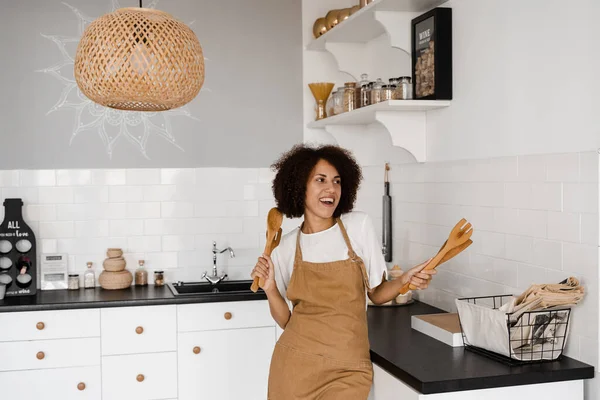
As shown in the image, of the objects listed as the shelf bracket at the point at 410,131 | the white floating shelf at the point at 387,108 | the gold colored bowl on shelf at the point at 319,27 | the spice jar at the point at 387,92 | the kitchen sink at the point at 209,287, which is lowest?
the kitchen sink at the point at 209,287

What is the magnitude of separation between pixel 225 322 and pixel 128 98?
62.5 inches

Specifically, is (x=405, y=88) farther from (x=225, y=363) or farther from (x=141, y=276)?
(x=141, y=276)

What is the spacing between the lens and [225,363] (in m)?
3.72

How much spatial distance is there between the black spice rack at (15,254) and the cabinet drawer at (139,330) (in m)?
0.55

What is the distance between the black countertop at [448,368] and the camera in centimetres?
211

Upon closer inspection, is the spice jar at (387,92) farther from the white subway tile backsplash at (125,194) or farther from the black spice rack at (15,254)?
the black spice rack at (15,254)

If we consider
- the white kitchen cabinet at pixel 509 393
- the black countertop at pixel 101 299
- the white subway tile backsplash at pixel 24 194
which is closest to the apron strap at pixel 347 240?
the white kitchen cabinet at pixel 509 393

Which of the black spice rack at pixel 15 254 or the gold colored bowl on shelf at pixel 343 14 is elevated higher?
the gold colored bowl on shelf at pixel 343 14

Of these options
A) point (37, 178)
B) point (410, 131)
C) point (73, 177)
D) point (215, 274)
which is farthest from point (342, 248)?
point (37, 178)

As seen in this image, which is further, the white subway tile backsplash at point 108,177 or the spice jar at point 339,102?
the white subway tile backsplash at point 108,177

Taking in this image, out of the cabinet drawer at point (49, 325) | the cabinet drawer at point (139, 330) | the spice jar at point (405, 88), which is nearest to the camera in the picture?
the spice jar at point (405, 88)

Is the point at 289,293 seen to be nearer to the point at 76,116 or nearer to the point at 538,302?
the point at 538,302

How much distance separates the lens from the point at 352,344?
2.45 m

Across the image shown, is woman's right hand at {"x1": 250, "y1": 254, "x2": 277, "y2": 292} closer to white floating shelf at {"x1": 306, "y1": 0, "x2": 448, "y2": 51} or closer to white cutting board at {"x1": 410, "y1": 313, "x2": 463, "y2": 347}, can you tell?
white cutting board at {"x1": 410, "y1": 313, "x2": 463, "y2": 347}
